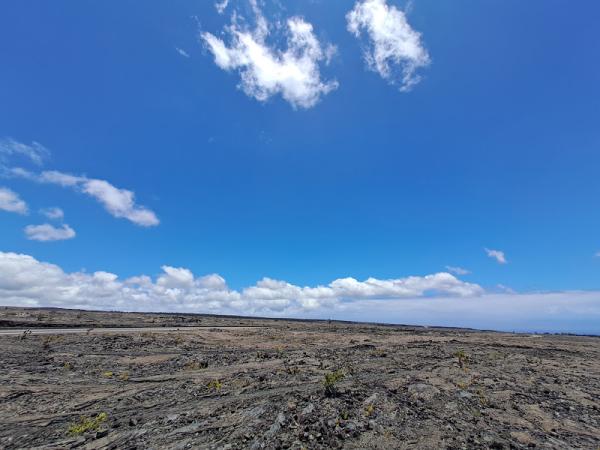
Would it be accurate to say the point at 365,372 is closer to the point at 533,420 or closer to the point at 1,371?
the point at 533,420

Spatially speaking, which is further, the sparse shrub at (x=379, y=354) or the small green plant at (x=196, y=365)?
the sparse shrub at (x=379, y=354)

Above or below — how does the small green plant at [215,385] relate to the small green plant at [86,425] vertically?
above

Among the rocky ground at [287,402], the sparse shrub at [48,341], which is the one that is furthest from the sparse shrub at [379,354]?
the sparse shrub at [48,341]

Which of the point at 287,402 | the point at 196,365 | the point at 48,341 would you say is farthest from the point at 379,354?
the point at 48,341

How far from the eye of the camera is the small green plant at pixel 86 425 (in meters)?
10.6

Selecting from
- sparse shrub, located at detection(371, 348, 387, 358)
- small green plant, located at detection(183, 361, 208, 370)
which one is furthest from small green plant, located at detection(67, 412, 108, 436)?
sparse shrub, located at detection(371, 348, 387, 358)

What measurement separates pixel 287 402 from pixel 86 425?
628 centimetres

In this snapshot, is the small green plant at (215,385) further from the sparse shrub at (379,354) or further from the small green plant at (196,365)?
the sparse shrub at (379,354)

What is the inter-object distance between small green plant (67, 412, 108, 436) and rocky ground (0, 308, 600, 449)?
44mm

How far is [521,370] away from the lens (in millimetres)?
20875

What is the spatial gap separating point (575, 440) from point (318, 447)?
7.91 meters

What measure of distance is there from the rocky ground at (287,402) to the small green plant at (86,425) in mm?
44

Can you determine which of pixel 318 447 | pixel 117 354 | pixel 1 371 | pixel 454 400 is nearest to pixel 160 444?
pixel 318 447

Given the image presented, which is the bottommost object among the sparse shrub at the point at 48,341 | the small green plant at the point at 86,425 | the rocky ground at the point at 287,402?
the small green plant at the point at 86,425
